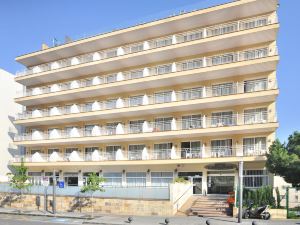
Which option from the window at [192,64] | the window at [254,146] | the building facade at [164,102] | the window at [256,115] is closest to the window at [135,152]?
the building facade at [164,102]

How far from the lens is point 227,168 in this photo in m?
31.0

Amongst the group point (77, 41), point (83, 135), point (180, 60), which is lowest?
point (83, 135)

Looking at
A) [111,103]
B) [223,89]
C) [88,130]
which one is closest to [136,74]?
[111,103]

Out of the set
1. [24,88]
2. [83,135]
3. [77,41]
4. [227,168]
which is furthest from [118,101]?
[24,88]

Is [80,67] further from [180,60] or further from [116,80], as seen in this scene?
[180,60]

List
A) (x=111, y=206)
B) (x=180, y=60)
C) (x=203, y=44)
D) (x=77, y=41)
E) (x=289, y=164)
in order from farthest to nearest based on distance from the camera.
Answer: (x=77, y=41), (x=180, y=60), (x=203, y=44), (x=111, y=206), (x=289, y=164)

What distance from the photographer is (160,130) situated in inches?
1374

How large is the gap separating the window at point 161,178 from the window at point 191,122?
5.37 metres

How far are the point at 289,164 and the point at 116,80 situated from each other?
2138 centimetres

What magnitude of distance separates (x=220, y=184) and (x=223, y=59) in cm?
1259

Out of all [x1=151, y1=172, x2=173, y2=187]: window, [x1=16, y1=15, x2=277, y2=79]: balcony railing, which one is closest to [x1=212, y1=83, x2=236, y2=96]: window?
[x1=16, y1=15, x2=277, y2=79]: balcony railing

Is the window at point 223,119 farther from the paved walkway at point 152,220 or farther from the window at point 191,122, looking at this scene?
the paved walkway at point 152,220

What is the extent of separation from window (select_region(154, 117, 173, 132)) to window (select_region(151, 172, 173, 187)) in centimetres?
481

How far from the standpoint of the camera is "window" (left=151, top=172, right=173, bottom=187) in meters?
34.8
